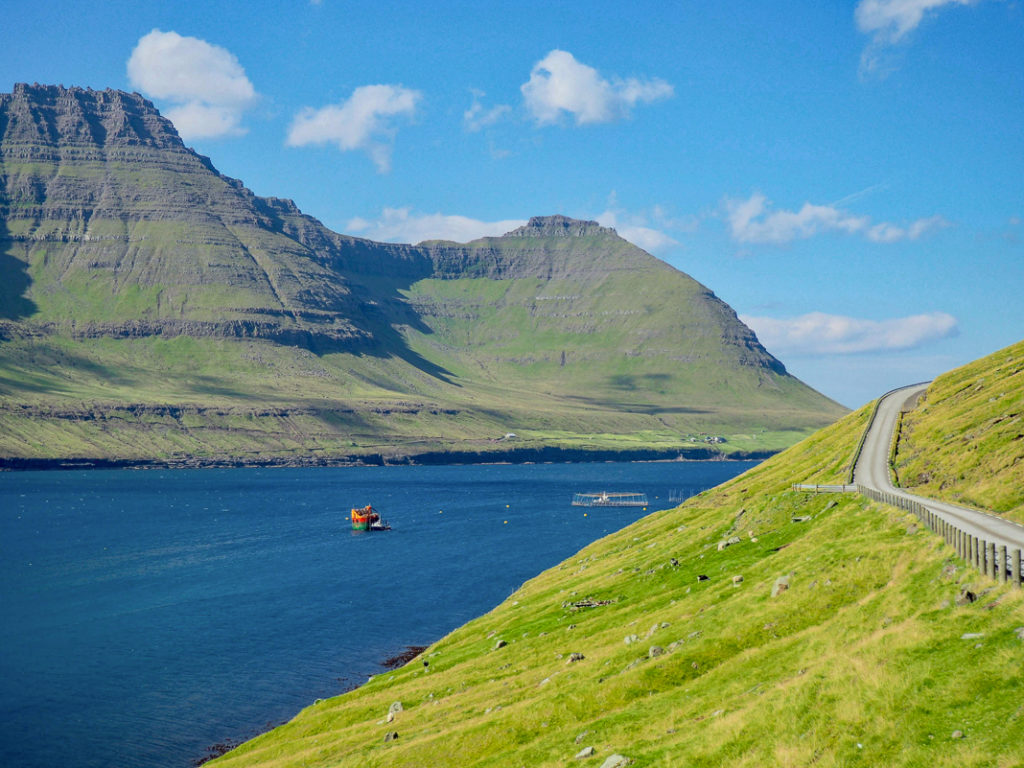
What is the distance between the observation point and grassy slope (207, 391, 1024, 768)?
27.7 metres

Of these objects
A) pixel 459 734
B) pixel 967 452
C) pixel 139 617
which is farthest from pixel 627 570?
pixel 139 617

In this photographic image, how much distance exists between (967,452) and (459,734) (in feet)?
164

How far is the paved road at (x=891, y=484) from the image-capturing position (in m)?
42.3

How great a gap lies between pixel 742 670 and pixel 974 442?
47.0m

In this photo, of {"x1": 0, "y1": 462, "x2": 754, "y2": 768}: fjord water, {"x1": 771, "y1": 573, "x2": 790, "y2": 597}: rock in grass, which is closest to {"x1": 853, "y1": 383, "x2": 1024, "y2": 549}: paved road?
{"x1": 771, "y1": 573, "x2": 790, "y2": 597}: rock in grass

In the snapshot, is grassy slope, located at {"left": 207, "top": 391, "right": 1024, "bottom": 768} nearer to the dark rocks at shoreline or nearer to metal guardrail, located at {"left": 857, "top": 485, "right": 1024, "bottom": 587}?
metal guardrail, located at {"left": 857, "top": 485, "right": 1024, "bottom": 587}

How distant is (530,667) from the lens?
57125 millimetres

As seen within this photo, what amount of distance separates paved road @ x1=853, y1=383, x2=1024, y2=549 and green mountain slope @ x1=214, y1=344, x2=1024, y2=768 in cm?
239

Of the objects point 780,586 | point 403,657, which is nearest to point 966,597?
point 780,586

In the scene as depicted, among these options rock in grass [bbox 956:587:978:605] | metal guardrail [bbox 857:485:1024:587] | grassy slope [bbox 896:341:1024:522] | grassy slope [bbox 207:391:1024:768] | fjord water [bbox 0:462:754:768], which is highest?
grassy slope [bbox 896:341:1024:522]

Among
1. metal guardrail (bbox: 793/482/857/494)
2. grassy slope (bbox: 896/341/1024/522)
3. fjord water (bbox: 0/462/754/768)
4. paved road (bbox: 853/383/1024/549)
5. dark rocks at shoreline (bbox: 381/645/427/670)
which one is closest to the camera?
paved road (bbox: 853/383/1024/549)

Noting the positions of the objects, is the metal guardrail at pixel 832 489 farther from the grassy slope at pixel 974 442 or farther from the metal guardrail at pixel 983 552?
the metal guardrail at pixel 983 552

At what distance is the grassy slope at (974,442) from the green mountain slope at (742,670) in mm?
3432

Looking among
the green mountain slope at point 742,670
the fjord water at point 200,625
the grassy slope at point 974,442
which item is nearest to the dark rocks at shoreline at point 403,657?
the fjord water at point 200,625
